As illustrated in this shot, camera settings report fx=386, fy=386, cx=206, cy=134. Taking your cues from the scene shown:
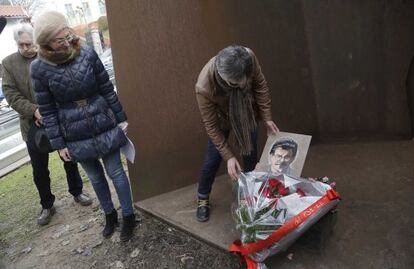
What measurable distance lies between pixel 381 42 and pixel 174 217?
2.23m

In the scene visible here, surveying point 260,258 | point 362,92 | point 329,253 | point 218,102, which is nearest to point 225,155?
point 218,102

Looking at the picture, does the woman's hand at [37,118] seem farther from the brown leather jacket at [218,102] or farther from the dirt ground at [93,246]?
the brown leather jacket at [218,102]

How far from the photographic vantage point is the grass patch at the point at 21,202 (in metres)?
3.41

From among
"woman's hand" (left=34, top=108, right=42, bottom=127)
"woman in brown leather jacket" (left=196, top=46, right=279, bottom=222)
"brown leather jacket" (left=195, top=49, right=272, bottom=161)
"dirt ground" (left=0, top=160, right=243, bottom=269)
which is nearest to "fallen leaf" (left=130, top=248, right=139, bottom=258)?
"dirt ground" (left=0, top=160, right=243, bottom=269)

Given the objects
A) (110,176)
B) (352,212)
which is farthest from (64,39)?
(352,212)

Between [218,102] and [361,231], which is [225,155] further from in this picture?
[361,231]

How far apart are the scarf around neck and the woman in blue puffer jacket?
826mm

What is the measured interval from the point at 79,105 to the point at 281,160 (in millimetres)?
1323

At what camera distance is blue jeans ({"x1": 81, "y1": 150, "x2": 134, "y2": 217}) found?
8.97 ft

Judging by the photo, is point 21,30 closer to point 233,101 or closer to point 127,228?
point 127,228

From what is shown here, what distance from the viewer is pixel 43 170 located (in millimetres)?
3338

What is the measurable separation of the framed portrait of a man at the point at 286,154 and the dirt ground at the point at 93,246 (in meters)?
0.64

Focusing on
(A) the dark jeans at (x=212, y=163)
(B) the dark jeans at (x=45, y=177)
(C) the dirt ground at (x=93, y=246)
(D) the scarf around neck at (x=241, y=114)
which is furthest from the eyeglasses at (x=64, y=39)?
(C) the dirt ground at (x=93, y=246)

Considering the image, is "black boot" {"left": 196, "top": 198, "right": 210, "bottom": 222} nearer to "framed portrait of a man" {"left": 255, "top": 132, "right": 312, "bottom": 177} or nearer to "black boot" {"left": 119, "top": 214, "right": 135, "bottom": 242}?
"black boot" {"left": 119, "top": 214, "right": 135, "bottom": 242}
